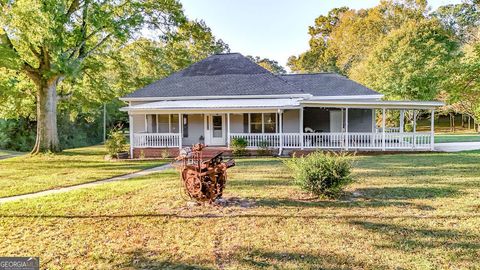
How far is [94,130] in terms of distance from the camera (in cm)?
4362

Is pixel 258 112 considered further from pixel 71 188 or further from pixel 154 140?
pixel 71 188

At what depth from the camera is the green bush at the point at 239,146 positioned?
56.1 feet

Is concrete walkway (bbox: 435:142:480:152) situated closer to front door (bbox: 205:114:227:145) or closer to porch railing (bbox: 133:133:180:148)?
front door (bbox: 205:114:227:145)

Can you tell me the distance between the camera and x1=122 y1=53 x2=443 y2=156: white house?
1705 cm

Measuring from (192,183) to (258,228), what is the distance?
2.15 meters

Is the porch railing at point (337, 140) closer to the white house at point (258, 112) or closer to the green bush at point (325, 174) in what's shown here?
the white house at point (258, 112)

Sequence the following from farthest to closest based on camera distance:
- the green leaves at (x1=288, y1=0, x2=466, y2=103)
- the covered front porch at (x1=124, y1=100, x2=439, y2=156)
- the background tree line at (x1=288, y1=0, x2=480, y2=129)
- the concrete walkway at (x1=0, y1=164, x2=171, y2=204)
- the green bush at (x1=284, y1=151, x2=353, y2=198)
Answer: the green leaves at (x1=288, y1=0, x2=466, y2=103) < the covered front porch at (x1=124, y1=100, x2=439, y2=156) < the background tree line at (x1=288, y1=0, x2=480, y2=129) < the concrete walkway at (x1=0, y1=164, x2=171, y2=204) < the green bush at (x1=284, y1=151, x2=353, y2=198)

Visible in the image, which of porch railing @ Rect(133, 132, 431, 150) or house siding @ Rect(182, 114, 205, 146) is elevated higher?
house siding @ Rect(182, 114, 205, 146)

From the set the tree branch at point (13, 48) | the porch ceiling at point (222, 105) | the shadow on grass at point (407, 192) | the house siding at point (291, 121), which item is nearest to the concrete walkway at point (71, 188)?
the porch ceiling at point (222, 105)

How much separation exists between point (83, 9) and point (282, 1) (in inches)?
488

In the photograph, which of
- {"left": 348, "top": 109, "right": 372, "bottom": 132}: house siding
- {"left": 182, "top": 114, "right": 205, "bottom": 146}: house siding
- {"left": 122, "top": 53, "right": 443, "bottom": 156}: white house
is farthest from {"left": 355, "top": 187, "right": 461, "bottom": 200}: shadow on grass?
{"left": 182, "top": 114, "right": 205, "bottom": 146}: house siding

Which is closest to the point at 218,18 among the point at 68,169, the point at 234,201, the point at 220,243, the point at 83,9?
the point at 83,9

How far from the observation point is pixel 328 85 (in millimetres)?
21984

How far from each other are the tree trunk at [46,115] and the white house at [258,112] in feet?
13.3
